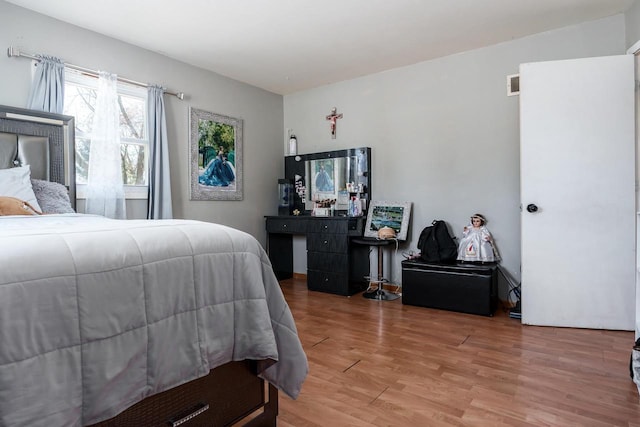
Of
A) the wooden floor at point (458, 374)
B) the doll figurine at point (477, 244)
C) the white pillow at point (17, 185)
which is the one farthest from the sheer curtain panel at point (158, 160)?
the doll figurine at point (477, 244)

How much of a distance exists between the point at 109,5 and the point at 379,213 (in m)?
2.98

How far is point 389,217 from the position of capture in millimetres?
4035

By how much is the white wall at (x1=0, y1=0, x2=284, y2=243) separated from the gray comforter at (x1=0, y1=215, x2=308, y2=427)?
2456 mm

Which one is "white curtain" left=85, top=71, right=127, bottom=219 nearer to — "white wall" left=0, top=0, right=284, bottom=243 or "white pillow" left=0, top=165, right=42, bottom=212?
"white wall" left=0, top=0, right=284, bottom=243

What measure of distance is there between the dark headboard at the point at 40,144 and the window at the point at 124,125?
0.26m

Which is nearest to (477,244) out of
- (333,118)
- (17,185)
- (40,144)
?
(333,118)

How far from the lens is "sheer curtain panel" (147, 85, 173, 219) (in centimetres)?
351

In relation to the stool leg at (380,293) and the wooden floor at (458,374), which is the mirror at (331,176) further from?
the wooden floor at (458,374)

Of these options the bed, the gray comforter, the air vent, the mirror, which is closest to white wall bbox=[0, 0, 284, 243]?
the mirror

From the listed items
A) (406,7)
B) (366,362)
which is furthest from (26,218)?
(406,7)

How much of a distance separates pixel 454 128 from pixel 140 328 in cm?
341

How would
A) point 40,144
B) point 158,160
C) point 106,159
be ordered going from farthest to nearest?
point 158,160 < point 106,159 < point 40,144

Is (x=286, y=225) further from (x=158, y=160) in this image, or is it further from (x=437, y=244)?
(x=437, y=244)

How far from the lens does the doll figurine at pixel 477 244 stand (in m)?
A: 3.37
